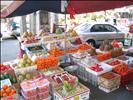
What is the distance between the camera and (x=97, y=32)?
864 centimetres

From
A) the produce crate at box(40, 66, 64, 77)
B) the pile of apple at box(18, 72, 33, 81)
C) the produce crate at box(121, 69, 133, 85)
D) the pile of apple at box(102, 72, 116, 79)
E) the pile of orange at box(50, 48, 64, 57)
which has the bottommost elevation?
the produce crate at box(121, 69, 133, 85)

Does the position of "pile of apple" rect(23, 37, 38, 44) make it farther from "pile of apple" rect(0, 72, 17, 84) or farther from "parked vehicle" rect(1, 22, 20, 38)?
"parked vehicle" rect(1, 22, 20, 38)

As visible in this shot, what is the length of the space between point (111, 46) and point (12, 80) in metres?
2.90

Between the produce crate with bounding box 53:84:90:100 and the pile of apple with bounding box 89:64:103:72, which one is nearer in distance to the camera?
the produce crate with bounding box 53:84:90:100

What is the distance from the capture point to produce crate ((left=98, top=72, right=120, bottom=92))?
434cm

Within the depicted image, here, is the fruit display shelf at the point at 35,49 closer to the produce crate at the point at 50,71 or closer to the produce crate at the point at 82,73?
the produce crate at the point at 50,71

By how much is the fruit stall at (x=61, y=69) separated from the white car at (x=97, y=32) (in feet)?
8.39

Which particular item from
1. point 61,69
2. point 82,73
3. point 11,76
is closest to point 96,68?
point 82,73

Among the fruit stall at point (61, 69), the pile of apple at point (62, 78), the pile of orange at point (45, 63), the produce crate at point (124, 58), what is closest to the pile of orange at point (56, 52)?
the fruit stall at point (61, 69)

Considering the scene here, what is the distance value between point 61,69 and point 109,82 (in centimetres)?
106

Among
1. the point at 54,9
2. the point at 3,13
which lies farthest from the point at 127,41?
the point at 3,13

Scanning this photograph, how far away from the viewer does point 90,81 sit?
4816mm

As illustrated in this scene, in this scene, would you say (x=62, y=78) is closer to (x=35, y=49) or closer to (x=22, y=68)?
(x=22, y=68)

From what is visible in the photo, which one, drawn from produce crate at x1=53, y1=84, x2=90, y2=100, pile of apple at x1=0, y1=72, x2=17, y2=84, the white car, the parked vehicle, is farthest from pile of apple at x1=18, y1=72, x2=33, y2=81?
the parked vehicle
